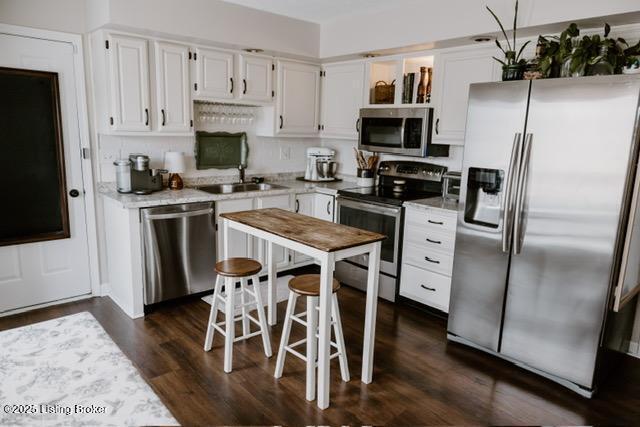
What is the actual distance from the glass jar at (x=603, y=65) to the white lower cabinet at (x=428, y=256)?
51.3 inches

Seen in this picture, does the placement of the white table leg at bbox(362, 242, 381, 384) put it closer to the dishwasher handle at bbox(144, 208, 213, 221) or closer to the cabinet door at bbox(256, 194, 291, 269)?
the cabinet door at bbox(256, 194, 291, 269)

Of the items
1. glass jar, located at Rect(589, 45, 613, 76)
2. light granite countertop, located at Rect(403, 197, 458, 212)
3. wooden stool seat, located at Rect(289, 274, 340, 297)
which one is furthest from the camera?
light granite countertop, located at Rect(403, 197, 458, 212)

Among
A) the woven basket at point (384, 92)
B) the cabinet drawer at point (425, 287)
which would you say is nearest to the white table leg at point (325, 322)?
the cabinet drawer at point (425, 287)

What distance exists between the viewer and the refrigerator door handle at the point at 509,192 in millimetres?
2697

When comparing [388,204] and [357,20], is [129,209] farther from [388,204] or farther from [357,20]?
[357,20]

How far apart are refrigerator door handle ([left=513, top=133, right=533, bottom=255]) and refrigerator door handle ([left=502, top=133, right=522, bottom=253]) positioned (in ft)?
0.10

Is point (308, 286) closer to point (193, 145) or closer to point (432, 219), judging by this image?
point (432, 219)

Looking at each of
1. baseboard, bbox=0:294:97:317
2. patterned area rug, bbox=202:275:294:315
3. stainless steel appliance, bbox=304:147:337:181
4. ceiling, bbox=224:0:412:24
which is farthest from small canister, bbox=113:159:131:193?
stainless steel appliance, bbox=304:147:337:181

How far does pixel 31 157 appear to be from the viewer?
3.45m

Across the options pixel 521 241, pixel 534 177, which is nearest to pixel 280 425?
pixel 521 241

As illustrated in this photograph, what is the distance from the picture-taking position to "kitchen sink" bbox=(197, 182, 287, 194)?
4.41 m

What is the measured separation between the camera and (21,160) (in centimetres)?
340

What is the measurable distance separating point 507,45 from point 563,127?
1.14m

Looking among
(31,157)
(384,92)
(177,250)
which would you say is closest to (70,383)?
(177,250)
